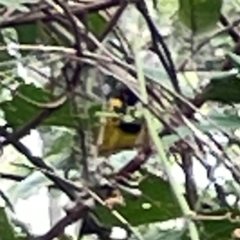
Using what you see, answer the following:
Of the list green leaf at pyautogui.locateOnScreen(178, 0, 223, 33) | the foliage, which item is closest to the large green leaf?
the foliage

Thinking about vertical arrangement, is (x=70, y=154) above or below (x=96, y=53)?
below

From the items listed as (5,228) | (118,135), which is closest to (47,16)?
(5,228)

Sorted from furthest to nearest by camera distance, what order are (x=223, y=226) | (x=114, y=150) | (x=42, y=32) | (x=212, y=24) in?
(x=114, y=150)
(x=42, y=32)
(x=212, y=24)
(x=223, y=226)

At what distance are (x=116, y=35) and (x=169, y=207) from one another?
22 cm

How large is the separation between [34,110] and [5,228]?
0.37ft

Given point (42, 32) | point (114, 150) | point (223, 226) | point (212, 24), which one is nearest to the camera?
point (223, 226)

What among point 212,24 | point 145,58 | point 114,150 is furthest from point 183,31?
point 114,150

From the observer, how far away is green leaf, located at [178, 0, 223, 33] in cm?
73

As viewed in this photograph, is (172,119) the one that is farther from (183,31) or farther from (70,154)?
(70,154)

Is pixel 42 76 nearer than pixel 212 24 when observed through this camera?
No

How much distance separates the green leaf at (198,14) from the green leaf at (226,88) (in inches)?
2.2

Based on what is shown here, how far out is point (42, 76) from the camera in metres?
0.94

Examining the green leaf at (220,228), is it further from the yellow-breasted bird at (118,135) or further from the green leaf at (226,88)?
the yellow-breasted bird at (118,135)

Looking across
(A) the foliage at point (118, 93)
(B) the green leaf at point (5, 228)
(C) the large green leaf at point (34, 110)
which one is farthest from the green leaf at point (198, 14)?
(B) the green leaf at point (5, 228)
